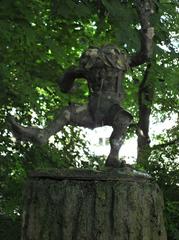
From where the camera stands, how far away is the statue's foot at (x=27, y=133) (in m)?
3.55

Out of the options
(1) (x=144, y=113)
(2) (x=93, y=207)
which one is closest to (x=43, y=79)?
(2) (x=93, y=207)

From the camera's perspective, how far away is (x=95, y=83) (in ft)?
12.8

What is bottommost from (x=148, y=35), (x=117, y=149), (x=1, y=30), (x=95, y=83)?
(x=117, y=149)

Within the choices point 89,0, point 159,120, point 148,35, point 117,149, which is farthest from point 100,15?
point 159,120

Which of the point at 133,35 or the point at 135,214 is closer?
the point at 135,214

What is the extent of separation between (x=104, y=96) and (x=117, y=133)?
1.07ft

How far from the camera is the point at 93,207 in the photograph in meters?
3.34

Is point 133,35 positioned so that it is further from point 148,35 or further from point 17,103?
point 17,103

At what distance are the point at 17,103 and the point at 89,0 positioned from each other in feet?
7.01

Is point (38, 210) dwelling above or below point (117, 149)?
below

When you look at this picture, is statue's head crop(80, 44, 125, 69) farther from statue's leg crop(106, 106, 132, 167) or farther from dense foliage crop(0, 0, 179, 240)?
dense foliage crop(0, 0, 179, 240)

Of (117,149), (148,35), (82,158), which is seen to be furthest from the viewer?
(82,158)

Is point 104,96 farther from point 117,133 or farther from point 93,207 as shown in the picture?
point 93,207

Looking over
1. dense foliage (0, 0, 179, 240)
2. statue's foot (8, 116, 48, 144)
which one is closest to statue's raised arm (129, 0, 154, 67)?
statue's foot (8, 116, 48, 144)
